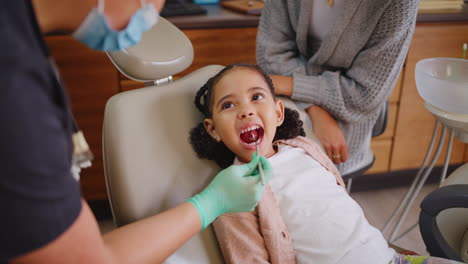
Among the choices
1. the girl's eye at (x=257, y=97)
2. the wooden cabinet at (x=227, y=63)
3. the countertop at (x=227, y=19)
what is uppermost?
the girl's eye at (x=257, y=97)

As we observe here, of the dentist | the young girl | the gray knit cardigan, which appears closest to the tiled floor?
the gray knit cardigan

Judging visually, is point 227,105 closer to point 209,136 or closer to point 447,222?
point 209,136

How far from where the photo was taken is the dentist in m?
0.52

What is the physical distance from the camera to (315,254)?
42.5 inches

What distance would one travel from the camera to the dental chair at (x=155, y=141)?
3.46 feet

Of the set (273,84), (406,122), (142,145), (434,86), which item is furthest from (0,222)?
(406,122)

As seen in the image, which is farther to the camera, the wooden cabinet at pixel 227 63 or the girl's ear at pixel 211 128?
the wooden cabinet at pixel 227 63

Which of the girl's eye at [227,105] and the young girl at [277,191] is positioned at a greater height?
the girl's eye at [227,105]

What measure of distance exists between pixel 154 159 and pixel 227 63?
44.8 inches

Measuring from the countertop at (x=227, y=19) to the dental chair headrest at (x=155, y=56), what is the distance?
75cm

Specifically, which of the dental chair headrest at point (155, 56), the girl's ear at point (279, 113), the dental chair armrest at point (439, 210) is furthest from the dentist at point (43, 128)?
the dental chair armrest at point (439, 210)

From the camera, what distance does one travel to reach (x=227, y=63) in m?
2.17

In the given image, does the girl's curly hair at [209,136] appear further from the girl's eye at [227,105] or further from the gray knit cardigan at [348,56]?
the gray knit cardigan at [348,56]

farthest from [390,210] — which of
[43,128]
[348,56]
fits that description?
[43,128]
